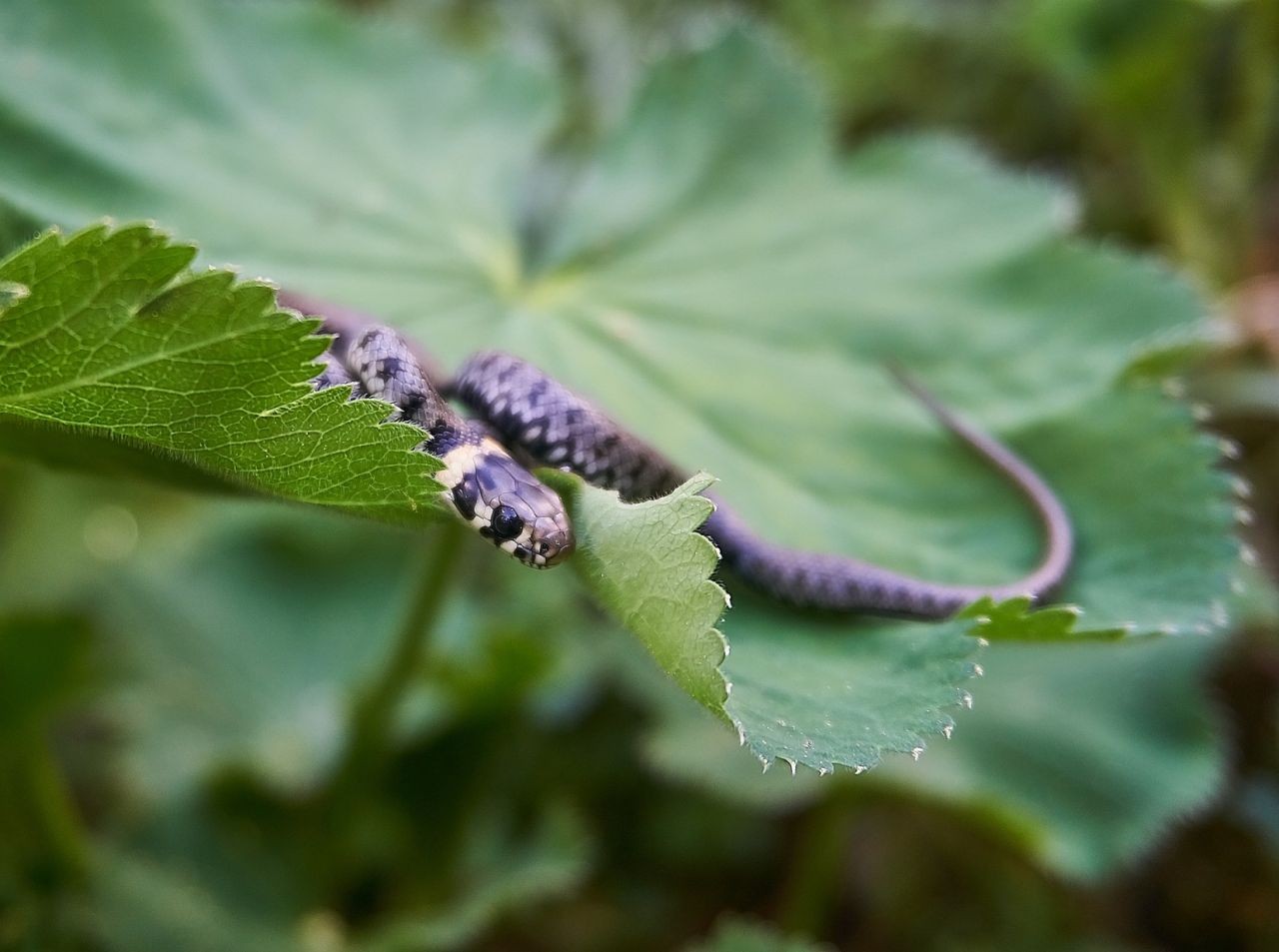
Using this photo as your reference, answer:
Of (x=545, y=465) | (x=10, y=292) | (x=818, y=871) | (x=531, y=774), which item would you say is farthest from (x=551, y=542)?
(x=531, y=774)

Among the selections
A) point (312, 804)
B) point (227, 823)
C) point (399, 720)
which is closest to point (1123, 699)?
point (399, 720)

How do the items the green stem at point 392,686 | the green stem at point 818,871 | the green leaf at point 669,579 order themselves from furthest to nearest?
the green stem at point 818,871 < the green stem at point 392,686 < the green leaf at point 669,579

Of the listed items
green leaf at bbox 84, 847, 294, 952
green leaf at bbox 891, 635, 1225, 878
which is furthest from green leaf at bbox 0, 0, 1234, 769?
green leaf at bbox 84, 847, 294, 952

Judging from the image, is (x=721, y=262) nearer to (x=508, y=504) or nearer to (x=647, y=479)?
(x=647, y=479)

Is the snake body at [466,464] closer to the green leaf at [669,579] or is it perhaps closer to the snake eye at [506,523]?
the snake eye at [506,523]

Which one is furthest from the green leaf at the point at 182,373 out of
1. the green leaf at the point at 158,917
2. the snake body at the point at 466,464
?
the green leaf at the point at 158,917

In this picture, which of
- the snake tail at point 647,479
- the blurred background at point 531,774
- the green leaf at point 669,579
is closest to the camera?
the green leaf at point 669,579

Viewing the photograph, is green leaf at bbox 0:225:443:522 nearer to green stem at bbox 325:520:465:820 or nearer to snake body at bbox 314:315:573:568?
snake body at bbox 314:315:573:568
